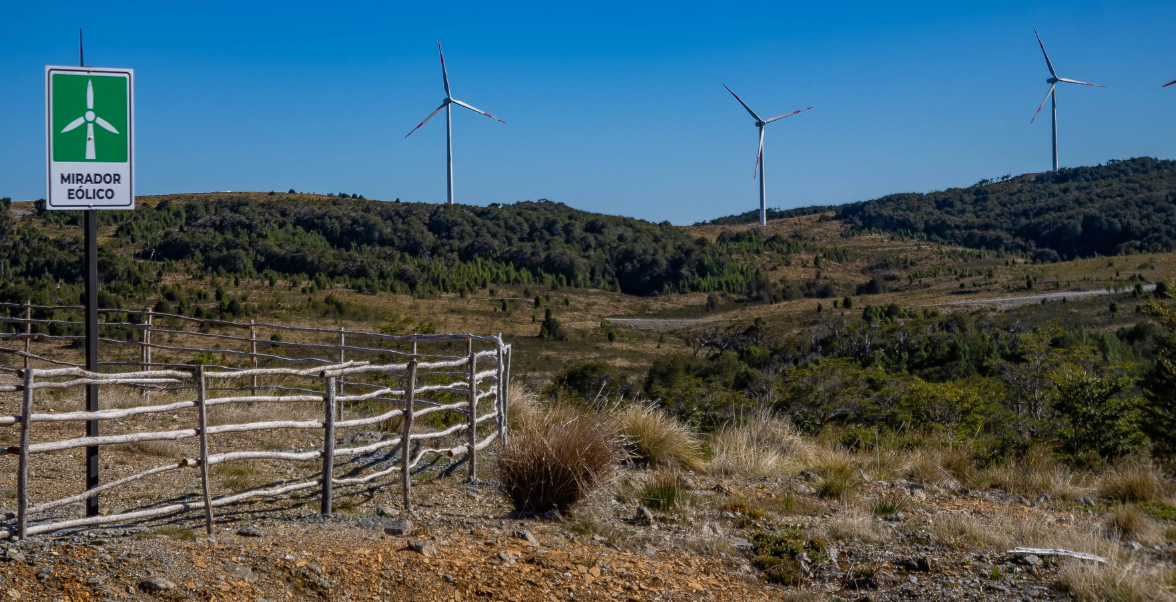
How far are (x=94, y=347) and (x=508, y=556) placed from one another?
3.12m

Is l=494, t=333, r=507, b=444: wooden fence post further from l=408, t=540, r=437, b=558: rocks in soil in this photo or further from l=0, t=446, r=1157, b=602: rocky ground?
l=408, t=540, r=437, b=558: rocks in soil

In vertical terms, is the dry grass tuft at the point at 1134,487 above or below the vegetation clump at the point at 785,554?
below

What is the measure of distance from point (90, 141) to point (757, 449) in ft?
29.7

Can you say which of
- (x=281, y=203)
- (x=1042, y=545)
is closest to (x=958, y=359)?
(x=1042, y=545)

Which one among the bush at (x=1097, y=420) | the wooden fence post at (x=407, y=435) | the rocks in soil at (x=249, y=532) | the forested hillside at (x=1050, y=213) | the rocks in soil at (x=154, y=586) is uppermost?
the forested hillside at (x=1050, y=213)

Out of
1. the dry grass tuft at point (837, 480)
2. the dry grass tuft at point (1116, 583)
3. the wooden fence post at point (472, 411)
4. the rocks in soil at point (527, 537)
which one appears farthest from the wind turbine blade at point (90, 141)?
the dry grass tuft at point (837, 480)

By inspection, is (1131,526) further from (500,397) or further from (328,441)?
(328,441)

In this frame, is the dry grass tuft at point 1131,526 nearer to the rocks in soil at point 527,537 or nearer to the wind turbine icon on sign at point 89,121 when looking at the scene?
the rocks in soil at point 527,537

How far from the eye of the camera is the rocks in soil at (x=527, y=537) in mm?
6719

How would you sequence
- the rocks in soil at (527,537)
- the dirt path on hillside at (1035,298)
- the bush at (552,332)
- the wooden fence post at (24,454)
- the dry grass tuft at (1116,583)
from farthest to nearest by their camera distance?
1. the dirt path on hillside at (1035,298)
2. the bush at (552,332)
3. the rocks in soil at (527,537)
4. the dry grass tuft at (1116,583)
5. the wooden fence post at (24,454)

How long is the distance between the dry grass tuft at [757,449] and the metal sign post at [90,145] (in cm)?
744

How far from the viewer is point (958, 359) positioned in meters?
32.3

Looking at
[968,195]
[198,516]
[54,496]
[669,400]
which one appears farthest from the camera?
[968,195]

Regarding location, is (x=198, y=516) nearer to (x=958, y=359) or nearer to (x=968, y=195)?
(x=958, y=359)
